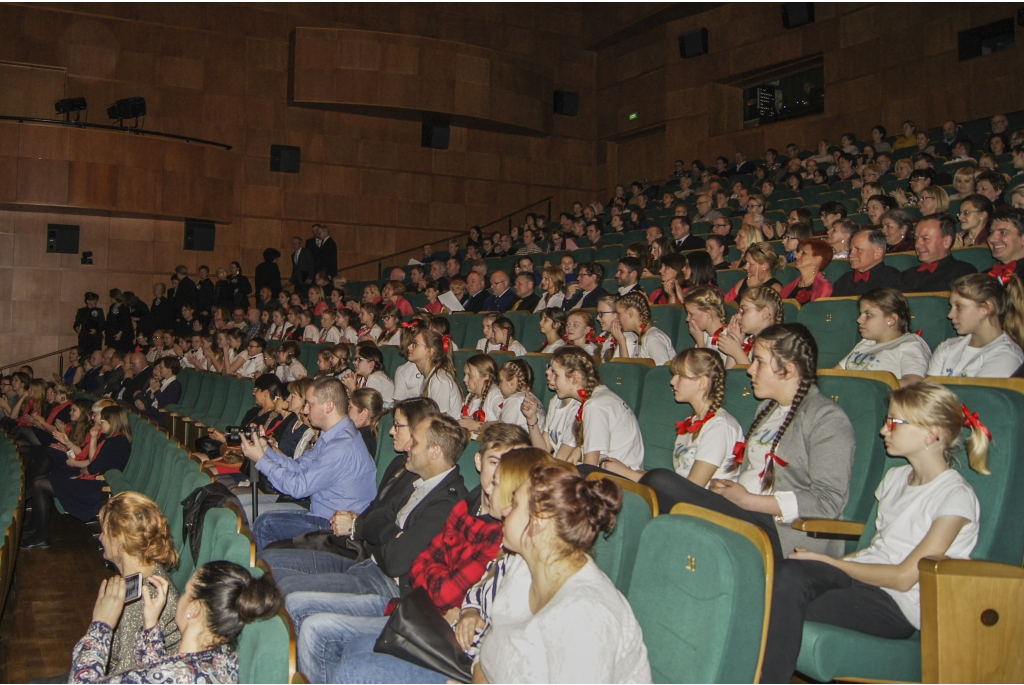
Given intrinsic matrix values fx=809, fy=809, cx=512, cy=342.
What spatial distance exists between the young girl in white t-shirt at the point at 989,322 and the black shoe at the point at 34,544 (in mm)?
4315

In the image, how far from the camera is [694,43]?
10.2 metres

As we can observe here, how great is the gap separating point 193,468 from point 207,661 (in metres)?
1.45

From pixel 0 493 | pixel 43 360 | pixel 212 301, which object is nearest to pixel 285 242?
pixel 212 301

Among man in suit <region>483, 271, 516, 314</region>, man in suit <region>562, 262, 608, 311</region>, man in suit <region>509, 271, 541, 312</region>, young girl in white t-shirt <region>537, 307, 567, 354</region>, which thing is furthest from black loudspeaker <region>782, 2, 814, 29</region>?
young girl in white t-shirt <region>537, 307, 567, 354</region>

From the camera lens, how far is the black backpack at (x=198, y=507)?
7.89 feet

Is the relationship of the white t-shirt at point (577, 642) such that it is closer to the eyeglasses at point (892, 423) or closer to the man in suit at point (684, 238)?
the eyeglasses at point (892, 423)

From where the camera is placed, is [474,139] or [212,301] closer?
[212,301]

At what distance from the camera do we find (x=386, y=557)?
2.12 meters

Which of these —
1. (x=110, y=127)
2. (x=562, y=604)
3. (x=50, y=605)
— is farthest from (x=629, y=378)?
(x=110, y=127)

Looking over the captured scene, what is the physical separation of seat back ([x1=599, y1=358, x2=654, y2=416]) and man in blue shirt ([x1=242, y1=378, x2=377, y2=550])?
0.95 metres

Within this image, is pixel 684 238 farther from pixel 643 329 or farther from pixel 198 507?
pixel 198 507

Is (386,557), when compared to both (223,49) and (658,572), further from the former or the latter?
(223,49)

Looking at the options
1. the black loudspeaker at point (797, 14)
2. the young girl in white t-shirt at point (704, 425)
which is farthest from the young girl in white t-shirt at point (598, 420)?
the black loudspeaker at point (797, 14)

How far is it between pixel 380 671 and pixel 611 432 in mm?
1169
